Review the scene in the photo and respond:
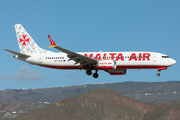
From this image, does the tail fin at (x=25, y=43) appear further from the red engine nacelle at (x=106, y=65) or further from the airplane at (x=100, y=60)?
the red engine nacelle at (x=106, y=65)

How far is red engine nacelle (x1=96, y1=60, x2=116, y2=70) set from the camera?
218 ft

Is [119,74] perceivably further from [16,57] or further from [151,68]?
[16,57]

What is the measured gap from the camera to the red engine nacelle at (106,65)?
218 feet

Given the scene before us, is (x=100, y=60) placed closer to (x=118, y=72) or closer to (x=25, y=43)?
(x=118, y=72)

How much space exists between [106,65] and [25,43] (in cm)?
2305

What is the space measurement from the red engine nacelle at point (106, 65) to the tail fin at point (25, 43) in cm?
1536

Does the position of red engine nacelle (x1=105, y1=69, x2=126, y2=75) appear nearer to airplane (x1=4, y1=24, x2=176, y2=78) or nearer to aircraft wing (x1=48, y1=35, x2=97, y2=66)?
airplane (x1=4, y1=24, x2=176, y2=78)

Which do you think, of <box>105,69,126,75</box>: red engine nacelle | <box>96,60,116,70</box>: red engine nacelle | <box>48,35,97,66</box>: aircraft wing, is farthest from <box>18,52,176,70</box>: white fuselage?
<box>105,69,126,75</box>: red engine nacelle

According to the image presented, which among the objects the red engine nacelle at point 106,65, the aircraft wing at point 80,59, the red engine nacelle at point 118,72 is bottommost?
the red engine nacelle at point 118,72

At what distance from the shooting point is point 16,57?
72.9 metres

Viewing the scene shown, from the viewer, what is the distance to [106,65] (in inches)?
2640

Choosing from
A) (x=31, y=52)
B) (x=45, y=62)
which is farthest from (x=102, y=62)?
(x=31, y=52)

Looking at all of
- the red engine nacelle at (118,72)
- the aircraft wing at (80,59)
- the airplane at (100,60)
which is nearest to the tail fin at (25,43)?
the airplane at (100,60)

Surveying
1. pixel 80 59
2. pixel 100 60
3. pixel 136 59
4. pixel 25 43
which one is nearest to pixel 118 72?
pixel 100 60
